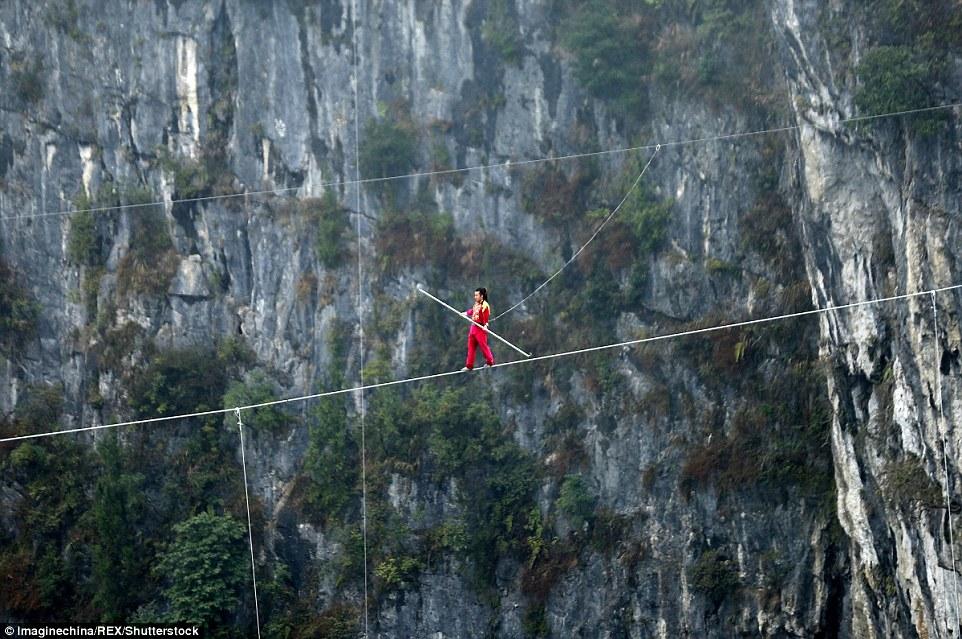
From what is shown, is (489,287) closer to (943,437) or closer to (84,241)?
(84,241)

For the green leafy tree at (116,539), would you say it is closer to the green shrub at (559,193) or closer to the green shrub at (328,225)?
the green shrub at (328,225)

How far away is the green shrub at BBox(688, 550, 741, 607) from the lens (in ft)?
61.3

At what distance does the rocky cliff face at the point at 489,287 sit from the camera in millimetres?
18109

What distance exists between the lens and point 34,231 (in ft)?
73.3

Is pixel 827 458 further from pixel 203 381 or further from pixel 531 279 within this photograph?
pixel 203 381

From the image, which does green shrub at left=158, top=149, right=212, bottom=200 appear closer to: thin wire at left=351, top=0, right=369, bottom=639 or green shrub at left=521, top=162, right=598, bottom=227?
thin wire at left=351, top=0, right=369, bottom=639

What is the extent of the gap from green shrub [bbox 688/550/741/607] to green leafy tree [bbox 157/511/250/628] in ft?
21.7

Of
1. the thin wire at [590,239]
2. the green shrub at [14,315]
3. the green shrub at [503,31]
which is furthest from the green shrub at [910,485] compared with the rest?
the green shrub at [14,315]

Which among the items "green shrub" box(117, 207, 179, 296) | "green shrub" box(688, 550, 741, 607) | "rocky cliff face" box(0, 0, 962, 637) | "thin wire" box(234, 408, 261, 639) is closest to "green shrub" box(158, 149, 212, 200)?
"rocky cliff face" box(0, 0, 962, 637)

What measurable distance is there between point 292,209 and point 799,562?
31.2 feet

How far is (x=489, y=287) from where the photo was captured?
2095 cm

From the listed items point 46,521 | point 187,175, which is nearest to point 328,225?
point 187,175

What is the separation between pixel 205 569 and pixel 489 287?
5.95 metres

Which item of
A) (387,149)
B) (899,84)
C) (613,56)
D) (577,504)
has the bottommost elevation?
(577,504)
